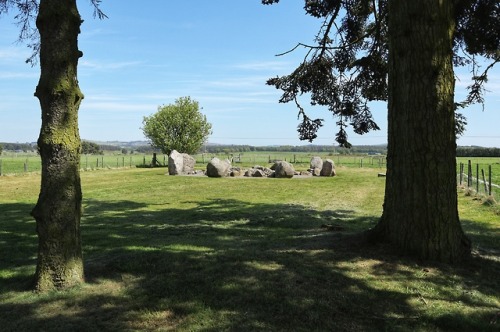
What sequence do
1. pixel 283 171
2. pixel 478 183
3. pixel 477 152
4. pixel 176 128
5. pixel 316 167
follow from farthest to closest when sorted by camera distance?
1. pixel 477 152
2. pixel 176 128
3. pixel 316 167
4. pixel 283 171
5. pixel 478 183

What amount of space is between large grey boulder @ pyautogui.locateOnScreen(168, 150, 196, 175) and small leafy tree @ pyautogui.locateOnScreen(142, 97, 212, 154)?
59.5 feet

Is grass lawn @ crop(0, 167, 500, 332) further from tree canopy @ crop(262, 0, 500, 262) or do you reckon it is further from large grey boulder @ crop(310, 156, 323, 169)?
large grey boulder @ crop(310, 156, 323, 169)

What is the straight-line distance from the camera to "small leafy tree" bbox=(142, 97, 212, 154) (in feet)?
166

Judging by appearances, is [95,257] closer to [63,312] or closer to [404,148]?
[63,312]

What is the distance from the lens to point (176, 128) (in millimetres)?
51562

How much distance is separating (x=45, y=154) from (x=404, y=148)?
4716mm

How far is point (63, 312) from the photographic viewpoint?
14.2ft

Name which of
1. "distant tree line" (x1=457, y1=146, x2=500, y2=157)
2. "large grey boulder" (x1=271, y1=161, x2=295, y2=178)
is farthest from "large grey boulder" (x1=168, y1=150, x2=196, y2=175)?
"distant tree line" (x1=457, y1=146, x2=500, y2=157)

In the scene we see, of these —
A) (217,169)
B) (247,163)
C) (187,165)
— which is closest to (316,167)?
(217,169)

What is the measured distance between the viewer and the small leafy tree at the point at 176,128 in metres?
50.7

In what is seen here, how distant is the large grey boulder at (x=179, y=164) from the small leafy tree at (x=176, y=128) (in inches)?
714

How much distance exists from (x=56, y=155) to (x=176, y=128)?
47.3m

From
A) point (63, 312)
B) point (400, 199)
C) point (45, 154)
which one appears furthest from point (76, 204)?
point (400, 199)

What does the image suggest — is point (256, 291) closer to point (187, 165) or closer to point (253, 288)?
point (253, 288)
